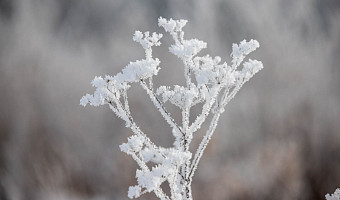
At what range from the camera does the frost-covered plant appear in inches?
152

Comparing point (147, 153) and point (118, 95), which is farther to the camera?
point (118, 95)

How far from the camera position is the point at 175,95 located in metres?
4.07

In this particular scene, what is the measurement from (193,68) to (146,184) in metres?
1.43

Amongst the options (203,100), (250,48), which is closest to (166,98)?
(203,100)

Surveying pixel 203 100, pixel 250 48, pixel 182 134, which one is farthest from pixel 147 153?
pixel 250 48

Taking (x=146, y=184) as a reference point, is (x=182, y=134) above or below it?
above

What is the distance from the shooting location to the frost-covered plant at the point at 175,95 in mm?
3854

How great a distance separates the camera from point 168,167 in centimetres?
380

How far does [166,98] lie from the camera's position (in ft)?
13.4

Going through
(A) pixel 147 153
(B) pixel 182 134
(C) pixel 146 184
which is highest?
(B) pixel 182 134

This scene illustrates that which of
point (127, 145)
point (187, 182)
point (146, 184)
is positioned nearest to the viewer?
point (146, 184)

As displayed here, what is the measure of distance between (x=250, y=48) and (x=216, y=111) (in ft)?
2.67

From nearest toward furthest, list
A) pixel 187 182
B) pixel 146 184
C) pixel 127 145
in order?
pixel 146 184 < pixel 127 145 < pixel 187 182

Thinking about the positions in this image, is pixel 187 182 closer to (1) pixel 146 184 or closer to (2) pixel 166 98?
(1) pixel 146 184
